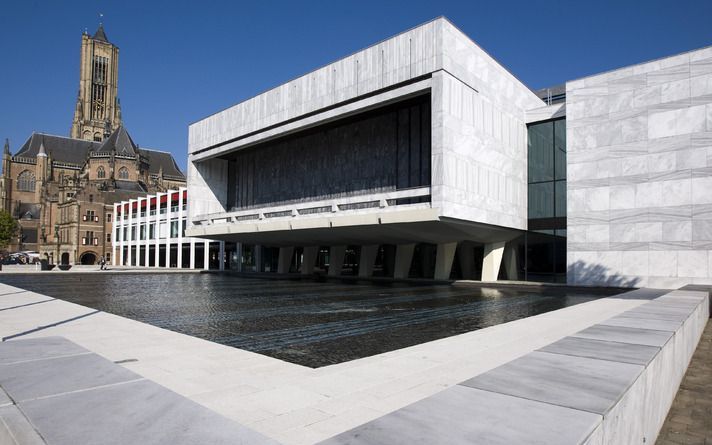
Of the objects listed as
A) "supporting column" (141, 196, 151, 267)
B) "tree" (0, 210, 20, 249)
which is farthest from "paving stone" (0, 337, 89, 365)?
"tree" (0, 210, 20, 249)

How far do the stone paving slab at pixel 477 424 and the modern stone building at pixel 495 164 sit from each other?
790 inches

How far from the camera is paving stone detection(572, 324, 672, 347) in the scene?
566cm

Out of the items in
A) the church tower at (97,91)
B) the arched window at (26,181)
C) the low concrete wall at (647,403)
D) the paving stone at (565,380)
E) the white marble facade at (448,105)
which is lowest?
the low concrete wall at (647,403)

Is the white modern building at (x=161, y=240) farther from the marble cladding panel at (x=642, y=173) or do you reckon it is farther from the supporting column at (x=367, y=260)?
the marble cladding panel at (x=642, y=173)

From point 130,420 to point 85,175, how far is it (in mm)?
106030

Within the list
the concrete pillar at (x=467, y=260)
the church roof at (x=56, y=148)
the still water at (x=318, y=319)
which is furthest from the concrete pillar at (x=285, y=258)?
the church roof at (x=56, y=148)

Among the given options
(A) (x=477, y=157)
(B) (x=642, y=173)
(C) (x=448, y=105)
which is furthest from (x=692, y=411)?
(B) (x=642, y=173)

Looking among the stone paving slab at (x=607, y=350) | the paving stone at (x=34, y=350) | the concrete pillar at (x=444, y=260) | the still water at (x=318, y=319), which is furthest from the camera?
the concrete pillar at (x=444, y=260)

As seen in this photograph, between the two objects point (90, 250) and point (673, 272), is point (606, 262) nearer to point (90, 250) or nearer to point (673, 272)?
point (673, 272)

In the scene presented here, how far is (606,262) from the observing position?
25703 millimetres

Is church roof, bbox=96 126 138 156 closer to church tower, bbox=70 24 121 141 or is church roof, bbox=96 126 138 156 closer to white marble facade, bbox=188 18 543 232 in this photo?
church tower, bbox=70 24 121 141

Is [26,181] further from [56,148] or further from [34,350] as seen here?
[34,350]

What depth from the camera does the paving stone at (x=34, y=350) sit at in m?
5.34

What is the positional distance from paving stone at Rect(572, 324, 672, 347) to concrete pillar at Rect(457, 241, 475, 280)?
2635cm
